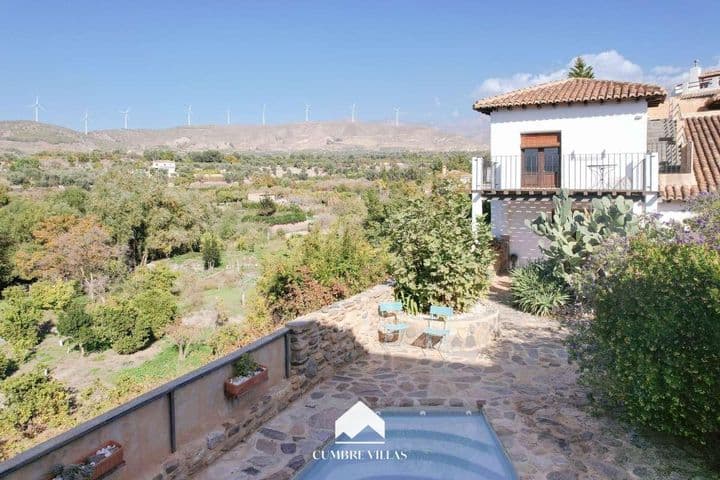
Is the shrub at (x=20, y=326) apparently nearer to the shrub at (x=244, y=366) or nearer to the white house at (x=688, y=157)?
the shrub at (x=244, y=366)

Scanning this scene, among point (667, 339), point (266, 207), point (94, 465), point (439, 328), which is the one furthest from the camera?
point (266, 207)

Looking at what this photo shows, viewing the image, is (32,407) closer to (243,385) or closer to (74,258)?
(243,385)

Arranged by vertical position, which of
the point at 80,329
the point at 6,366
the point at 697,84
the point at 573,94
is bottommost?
the point at 6,366

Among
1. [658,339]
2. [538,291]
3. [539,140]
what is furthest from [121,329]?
[658,339]

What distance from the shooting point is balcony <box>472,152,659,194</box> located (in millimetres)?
13531

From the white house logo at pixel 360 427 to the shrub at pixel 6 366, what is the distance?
12429 mm

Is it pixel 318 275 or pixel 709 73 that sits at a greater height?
pixel 709 73

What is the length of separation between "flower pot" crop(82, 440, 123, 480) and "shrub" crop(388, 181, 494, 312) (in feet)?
19.2

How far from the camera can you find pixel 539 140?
15133mm

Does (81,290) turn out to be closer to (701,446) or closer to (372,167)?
(701,446)

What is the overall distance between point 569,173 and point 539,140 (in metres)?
1.37

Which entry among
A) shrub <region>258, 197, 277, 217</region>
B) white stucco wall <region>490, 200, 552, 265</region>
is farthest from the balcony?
shrub <region>258, 197, 277, 217</region>

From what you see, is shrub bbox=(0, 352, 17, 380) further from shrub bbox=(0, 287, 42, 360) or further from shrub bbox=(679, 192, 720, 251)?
shrub bbox=(679, 192, 720, 251)

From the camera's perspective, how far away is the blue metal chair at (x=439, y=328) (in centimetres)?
810
